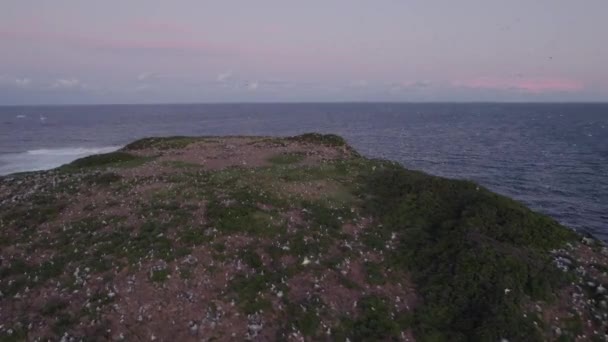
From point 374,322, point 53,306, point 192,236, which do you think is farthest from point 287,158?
point 53,306

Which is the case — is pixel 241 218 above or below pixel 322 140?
below

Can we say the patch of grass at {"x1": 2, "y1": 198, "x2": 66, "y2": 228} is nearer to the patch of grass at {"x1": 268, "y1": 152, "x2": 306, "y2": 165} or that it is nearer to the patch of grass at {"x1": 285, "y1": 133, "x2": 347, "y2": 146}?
the patch of grass at {"x1": 268, "y1": 152, "x2": 306, "y2": 165}

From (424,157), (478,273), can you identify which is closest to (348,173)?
(478,273)

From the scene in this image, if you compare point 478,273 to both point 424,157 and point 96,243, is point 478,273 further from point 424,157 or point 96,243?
point 424,157

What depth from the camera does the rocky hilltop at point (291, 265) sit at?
14164 millimetres

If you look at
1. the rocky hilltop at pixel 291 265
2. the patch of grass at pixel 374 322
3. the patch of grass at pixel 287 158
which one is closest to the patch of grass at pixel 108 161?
the rocky hilltop at pixel 291 265

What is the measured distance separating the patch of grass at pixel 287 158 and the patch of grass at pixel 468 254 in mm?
8944

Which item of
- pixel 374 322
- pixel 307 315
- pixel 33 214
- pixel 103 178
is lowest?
pixel 374 322

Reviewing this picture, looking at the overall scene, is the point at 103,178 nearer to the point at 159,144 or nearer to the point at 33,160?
the point at 159,144

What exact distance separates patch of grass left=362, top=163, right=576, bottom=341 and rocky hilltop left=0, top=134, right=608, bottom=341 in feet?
0.21

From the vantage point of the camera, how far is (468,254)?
17.4 meters

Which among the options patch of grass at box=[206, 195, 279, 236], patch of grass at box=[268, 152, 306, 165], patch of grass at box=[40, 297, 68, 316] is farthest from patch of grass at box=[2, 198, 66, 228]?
patch of grass at box=[268, 152, 306, 165]

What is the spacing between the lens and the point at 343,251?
61.1 ft

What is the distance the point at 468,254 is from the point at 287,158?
19189 millimetres
